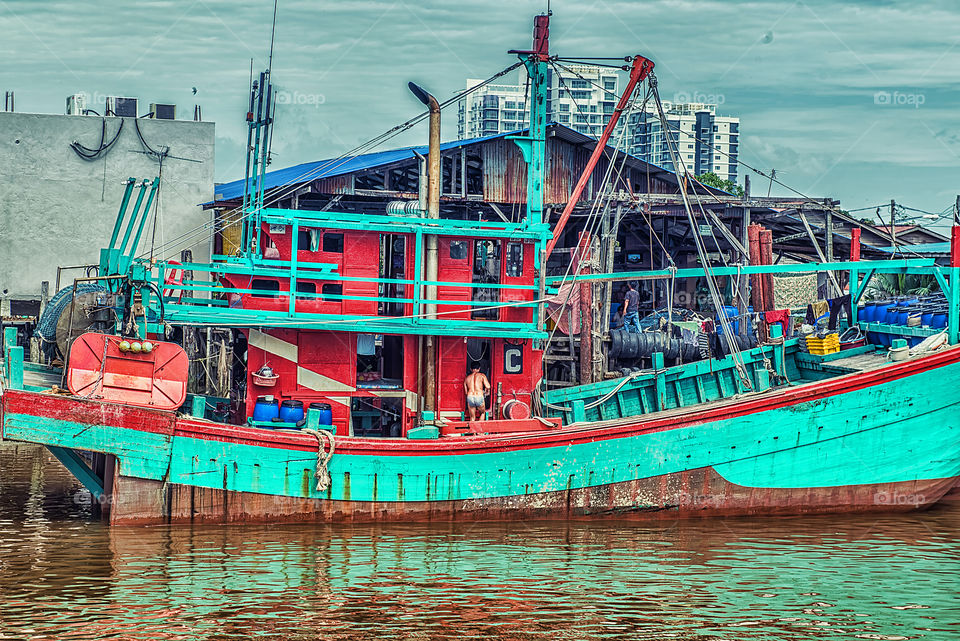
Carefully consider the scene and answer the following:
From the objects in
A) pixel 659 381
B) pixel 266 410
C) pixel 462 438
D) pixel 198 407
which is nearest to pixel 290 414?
pixel 266 410

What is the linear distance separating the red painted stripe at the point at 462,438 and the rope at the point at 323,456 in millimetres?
104

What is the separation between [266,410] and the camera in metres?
14.9

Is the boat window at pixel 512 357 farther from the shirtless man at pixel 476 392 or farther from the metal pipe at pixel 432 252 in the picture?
the metal pipe at pixel 432 252

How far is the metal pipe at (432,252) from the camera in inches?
609

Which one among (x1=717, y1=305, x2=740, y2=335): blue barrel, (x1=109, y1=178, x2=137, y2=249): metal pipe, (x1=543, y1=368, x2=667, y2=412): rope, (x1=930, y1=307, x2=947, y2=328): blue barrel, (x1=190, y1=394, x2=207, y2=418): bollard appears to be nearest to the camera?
(x1=109, y1=178, x2=137, y2=249): metal pipe

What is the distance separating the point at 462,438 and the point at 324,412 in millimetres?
2170

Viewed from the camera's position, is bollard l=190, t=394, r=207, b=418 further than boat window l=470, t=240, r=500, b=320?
No

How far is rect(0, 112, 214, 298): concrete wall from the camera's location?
25672mm

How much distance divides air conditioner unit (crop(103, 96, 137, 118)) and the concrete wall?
3.66 feet

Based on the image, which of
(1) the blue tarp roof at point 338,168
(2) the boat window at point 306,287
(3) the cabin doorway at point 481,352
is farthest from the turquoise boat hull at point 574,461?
(1) the blue tarp roof at point 338,168

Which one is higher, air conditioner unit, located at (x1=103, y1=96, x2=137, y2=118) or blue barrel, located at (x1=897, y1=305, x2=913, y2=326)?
air conditioner unit, located at (x1=103, y1=96, x2=137, y2=118)

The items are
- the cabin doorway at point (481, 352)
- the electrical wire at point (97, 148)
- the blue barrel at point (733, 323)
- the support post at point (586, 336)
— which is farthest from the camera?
the electrical wire at point (97, 148)

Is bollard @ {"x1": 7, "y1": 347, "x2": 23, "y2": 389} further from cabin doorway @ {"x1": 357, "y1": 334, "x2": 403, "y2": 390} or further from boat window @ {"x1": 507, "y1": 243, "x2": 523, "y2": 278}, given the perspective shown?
boat window @ {"x1": 507, "y1": 243, "x2": 523, "y2": 278}

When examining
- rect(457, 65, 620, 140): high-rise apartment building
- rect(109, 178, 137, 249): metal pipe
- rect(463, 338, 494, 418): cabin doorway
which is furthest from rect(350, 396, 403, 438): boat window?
rect(457, 65, 620, 140): high-rise apartment building
